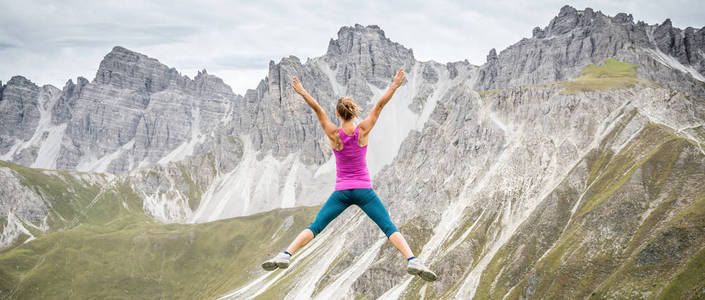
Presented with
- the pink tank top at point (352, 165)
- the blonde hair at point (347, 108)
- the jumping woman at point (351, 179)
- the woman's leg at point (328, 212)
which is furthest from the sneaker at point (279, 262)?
the blonde hair at point (347, 108)

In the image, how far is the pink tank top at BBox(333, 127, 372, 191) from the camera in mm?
10055

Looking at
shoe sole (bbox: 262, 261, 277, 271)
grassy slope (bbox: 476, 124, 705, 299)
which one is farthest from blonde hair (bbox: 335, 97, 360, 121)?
grassy slope (bbox: 476, 124, 705, 299)

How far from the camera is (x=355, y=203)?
10406 millimetres

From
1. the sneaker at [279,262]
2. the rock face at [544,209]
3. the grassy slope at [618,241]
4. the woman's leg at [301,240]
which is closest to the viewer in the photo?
the woman's leg at [301,240]

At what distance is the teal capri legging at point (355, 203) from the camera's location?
409 inches

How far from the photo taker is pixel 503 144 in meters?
148

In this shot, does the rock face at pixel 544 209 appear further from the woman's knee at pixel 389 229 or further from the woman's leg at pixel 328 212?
the woman's leg at pixel 328 212

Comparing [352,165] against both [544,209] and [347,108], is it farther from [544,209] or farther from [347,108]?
[544,209]

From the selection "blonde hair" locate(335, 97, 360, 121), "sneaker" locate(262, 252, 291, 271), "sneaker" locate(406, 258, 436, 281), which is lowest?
"sneaker" locate(406, 258, 436, 281)

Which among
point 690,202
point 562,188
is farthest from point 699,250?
point 562,188

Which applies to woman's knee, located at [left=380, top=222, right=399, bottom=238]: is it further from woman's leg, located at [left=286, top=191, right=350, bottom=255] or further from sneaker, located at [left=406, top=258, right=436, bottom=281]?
woman's leg, located at [left=286, top=191, right=350, bottom=255]

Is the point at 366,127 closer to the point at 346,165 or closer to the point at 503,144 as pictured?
the point at 346,165

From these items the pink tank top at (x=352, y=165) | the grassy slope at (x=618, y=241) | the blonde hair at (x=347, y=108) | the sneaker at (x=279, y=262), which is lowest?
the grassy slope at (x=618, y=241)

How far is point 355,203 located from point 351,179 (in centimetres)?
52
